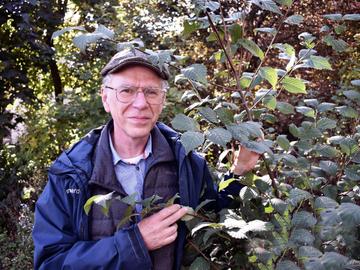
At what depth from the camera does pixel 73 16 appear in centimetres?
715

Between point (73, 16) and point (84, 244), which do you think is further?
point (73, 16)

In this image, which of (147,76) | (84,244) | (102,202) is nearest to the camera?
(102,202)

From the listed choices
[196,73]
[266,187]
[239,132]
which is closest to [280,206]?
[266,187]

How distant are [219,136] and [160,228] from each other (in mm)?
468

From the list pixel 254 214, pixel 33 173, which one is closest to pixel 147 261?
pixel 254 214

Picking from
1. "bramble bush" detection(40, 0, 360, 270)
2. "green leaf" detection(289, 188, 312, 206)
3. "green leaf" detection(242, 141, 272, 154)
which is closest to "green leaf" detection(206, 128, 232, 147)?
"bramble bush" detection(40, 0, 360, 270)

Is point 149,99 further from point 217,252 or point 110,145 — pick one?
point 217,252

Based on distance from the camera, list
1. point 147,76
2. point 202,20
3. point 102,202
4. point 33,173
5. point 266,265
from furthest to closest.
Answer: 1. point 33,173
2. point 147,76
3. point 202,20
4. point 266,265
5. point 102,202

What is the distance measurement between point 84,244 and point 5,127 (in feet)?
12.6

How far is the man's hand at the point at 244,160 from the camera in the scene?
6.21 ft

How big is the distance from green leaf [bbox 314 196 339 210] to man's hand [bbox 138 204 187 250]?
460mm

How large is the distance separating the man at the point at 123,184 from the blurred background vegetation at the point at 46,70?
2235 millimetres

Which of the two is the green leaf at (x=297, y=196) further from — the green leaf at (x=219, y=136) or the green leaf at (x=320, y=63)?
the green leaf at (x=320, y=63)

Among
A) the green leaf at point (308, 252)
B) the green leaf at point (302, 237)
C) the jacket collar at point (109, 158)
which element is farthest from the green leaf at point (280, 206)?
the jacket collar at point (109, 158)
